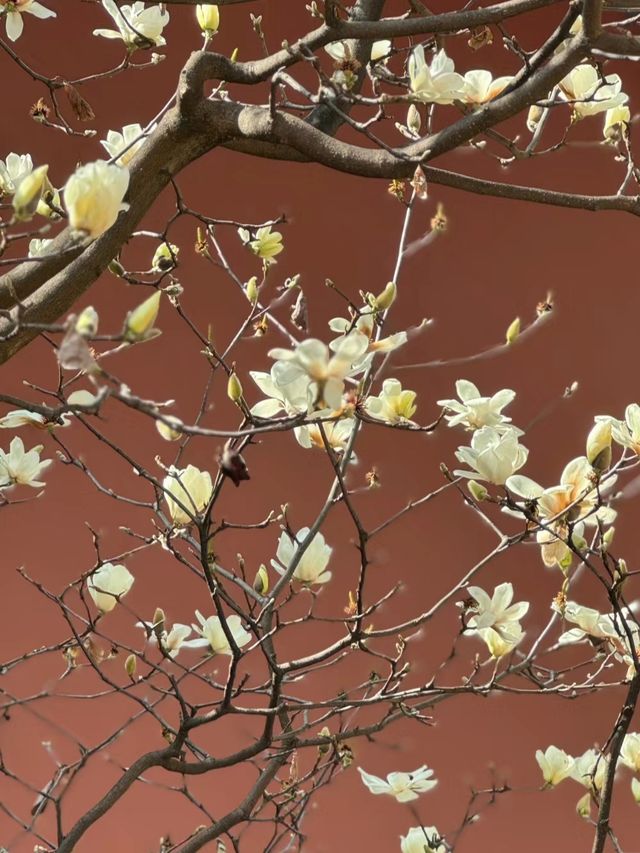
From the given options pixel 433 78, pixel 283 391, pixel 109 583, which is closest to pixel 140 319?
pixel 283 391

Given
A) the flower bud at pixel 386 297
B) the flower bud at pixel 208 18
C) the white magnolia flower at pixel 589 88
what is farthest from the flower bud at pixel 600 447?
the flower bud at pixel 208 18

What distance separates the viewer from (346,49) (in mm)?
924

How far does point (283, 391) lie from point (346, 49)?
1.24ft

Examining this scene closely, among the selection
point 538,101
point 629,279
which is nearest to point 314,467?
point 629,279

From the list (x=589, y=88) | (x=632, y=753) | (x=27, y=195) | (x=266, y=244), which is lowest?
(x=632, y=753)

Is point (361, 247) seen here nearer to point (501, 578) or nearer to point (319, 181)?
point (319, 181)

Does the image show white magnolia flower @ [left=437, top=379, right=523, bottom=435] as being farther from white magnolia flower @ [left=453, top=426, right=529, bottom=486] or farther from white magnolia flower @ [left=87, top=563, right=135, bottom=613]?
white magnolia flower @ [left=87, top=563, right=135, bottom=613]

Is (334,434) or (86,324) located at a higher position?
(334,434)

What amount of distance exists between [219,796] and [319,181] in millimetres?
1279

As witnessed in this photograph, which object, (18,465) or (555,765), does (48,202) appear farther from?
(555,765)

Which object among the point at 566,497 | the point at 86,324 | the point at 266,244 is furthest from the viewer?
the point at 266,244

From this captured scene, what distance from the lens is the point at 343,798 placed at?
1.86 m

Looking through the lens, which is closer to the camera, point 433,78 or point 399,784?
point 433,78

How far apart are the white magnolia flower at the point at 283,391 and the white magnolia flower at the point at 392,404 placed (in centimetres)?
11
